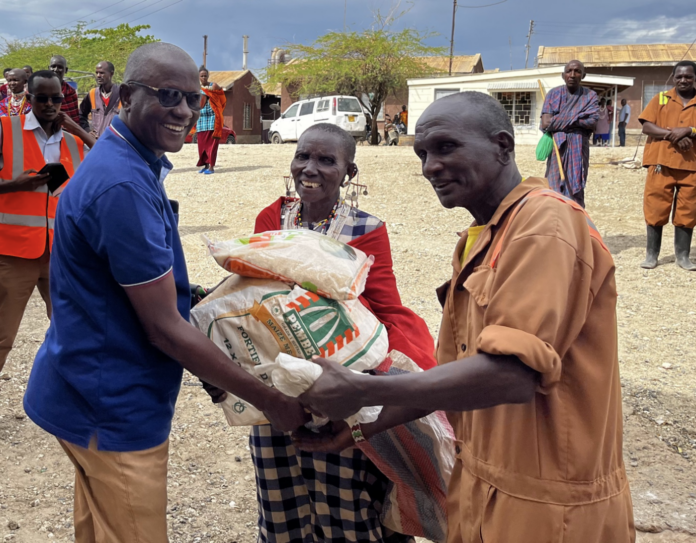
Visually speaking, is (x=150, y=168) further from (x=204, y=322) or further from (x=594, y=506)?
(x=594, y=506)

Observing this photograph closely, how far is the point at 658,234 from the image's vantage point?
7.12m

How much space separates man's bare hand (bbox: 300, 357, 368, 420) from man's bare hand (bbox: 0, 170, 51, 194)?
9.34ft

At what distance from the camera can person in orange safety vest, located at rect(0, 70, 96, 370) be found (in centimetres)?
368

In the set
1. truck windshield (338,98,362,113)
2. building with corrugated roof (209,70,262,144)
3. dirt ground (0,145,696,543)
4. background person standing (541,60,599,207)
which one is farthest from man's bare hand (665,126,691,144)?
building with corrugated roof (209,70,262,144)

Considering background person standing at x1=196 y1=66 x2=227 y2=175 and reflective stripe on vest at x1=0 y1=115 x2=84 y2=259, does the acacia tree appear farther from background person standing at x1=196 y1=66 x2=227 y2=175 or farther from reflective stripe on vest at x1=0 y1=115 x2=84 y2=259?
reflective stripe on vest at x1=0 y1=115 x2=84 y2=259

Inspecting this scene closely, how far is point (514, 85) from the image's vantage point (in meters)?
24.1

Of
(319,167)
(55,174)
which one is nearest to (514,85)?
(55,174)

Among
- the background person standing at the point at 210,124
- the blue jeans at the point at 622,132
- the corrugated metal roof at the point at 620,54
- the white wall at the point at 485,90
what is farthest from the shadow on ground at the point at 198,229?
the corrugated metal roof at the point at 620,54

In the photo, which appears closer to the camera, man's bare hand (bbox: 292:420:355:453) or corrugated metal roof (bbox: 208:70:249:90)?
man's bare hand (bbox: 292:420:355:453)

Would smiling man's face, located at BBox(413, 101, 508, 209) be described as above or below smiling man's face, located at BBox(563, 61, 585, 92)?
below

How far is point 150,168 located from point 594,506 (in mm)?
1412

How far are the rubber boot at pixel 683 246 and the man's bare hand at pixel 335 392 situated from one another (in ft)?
21.4

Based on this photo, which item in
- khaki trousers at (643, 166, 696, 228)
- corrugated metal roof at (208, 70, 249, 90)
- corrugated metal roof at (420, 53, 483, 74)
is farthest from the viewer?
corrugated metal roof at (208, 70, 249, 90)

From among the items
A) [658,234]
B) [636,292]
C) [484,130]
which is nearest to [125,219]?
[484,130]
